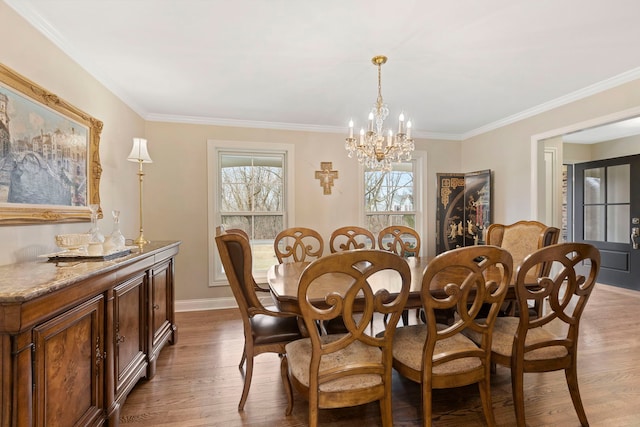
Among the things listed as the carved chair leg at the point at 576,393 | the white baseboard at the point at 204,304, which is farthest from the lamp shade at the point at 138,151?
the carved chair leg at the point at 576,393

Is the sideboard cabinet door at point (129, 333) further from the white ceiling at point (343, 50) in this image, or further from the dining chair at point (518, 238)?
the dining chair at point (518, 238)

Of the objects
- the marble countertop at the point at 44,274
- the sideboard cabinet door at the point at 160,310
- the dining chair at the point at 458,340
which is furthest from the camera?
the sideboard cabinet door at the point at 160,310

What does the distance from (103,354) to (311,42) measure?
Result: 2276mm

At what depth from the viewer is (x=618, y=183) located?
186 inches

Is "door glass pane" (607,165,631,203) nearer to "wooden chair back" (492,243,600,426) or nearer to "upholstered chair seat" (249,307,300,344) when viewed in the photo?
"wooden chair back" (492,243,600,426)

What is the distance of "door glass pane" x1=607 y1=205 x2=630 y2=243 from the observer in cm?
461

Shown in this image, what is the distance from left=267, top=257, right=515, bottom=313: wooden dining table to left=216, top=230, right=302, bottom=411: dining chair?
0.13 meters

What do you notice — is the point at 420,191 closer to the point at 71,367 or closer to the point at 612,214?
the point at 612,214

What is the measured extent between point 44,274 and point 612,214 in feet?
22.2

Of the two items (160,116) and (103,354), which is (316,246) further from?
(103,354)

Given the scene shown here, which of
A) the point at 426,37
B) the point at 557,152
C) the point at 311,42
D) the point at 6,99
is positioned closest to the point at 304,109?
the point at 311,42

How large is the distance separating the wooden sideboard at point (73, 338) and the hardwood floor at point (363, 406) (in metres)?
0.23

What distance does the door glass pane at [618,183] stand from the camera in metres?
4.62

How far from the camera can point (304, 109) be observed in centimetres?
352
